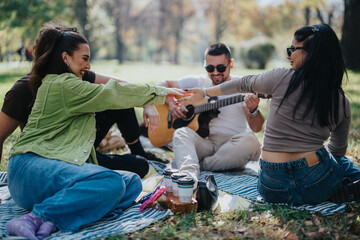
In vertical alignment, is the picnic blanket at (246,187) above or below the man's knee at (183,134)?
below

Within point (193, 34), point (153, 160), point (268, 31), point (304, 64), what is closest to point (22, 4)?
point (153, 160)

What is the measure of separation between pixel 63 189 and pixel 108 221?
20.4 inches

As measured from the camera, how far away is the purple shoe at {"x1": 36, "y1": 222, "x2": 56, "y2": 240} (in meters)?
2.51

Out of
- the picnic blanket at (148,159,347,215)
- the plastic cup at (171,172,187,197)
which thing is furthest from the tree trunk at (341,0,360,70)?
the plastic cup at (171,172,187,197)

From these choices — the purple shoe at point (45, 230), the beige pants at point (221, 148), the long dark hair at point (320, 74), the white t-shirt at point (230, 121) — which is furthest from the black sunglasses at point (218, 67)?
the purple shoe at point (45, 230)

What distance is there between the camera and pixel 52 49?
2961 mm

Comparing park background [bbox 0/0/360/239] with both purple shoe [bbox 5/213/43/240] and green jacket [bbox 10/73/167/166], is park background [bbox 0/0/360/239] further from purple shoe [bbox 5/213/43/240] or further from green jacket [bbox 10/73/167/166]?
green jacket [bbox 10/73/167/166]

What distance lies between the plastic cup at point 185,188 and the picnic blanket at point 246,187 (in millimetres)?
806

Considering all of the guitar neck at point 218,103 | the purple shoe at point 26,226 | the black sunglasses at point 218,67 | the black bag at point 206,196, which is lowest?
the black bag at point 206,196

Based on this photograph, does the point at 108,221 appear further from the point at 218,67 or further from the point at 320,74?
the point at 218,67

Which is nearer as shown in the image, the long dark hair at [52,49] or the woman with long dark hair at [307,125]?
the woman with long dark hair at [307,125]

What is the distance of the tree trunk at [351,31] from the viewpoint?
44.0 feet

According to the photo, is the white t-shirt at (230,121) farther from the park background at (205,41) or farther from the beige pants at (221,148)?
the park background at (205,41)

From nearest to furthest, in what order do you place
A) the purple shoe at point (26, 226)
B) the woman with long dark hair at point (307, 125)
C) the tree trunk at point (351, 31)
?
1. the purple shoe at point (26, 226)
2. the woman with long dark hair at point (307, 125)
3. the tree trunk at point (351, 31)
